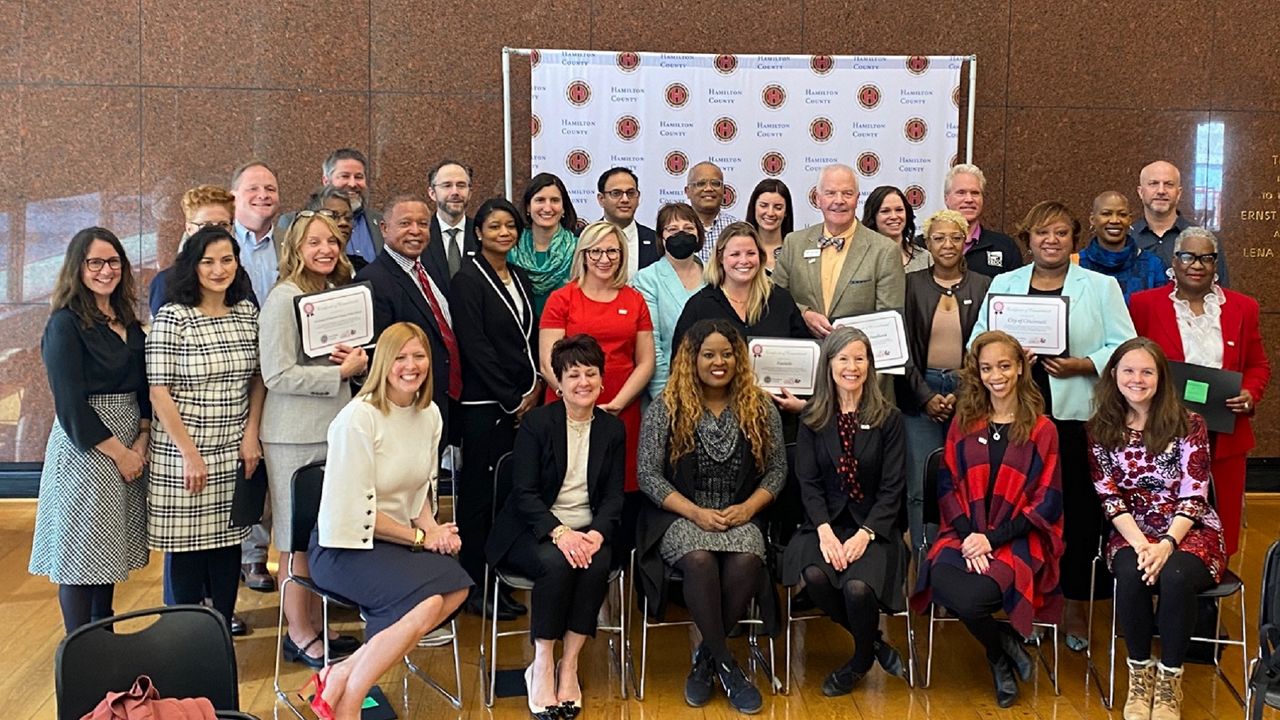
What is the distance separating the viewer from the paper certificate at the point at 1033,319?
15.3ft

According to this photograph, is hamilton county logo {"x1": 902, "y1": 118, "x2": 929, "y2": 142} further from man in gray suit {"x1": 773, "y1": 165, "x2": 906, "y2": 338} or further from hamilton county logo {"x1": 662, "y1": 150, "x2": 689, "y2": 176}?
man in gray suit {"x1": 773, "y1": 165, "x2": 906, "y2": 338}

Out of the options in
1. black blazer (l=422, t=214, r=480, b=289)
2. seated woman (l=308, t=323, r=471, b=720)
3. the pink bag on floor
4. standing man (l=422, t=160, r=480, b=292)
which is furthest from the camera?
standing man (l=422, t=160, r=480, b=292)

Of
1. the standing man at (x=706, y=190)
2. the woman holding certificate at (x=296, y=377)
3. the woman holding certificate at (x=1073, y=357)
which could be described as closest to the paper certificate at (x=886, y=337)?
the woman holding certificate at (x=1073, y=357)

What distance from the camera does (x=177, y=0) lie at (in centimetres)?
688

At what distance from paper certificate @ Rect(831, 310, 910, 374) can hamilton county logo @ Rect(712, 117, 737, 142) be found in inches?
103

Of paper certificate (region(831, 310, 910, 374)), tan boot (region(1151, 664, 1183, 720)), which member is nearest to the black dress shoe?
tan boot (region(1151, 664, 1183, 720))

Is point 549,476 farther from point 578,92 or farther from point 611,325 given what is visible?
point 578,92

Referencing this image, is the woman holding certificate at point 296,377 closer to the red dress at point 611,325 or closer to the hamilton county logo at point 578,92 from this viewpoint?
the red dress at point 611,325

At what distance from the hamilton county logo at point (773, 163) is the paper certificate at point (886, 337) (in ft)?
8.33

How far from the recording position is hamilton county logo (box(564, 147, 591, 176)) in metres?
7.00

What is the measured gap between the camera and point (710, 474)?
4.48 metres

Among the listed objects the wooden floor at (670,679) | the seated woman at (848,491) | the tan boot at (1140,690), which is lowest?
the wooden floor at (670,679)

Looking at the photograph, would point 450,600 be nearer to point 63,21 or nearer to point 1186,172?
point 63,21

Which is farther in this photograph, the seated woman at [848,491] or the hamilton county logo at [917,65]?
the hamilton county logo at [917,65]
